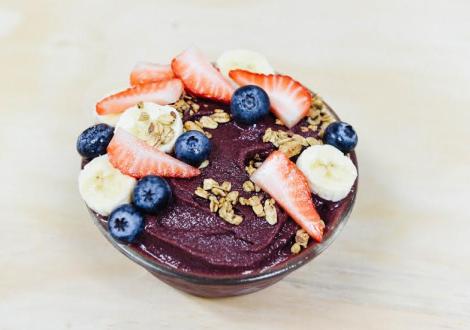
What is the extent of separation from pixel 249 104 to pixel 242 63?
20.2 inches

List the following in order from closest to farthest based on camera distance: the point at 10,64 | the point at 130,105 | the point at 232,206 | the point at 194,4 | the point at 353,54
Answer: the point at 232,206
the point at 130,105
the point at 10,64
the point at 353,54
the point at 194,4

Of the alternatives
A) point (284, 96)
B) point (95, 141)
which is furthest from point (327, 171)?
point (95, 141)

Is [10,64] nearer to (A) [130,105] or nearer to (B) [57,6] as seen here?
(B) [57,6]

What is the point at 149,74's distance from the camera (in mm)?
2816

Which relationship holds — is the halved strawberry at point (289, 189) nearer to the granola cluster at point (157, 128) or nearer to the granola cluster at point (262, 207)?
the granola cluster at point (262, 207)

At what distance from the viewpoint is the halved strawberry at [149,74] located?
Answer: 110 inches

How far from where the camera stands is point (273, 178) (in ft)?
7.73

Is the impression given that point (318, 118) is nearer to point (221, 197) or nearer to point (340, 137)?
point (340, 137)

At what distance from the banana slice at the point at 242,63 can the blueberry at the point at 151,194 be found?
0.86 m

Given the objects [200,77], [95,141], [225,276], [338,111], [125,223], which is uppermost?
[200,77]

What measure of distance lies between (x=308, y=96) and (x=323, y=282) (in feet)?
2.73

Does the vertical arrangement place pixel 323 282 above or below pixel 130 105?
below

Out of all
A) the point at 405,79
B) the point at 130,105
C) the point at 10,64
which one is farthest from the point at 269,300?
the point at 10,64

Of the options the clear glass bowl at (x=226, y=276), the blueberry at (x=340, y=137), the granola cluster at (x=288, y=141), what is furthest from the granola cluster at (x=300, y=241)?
the blueberry at (x=340, y=137)
